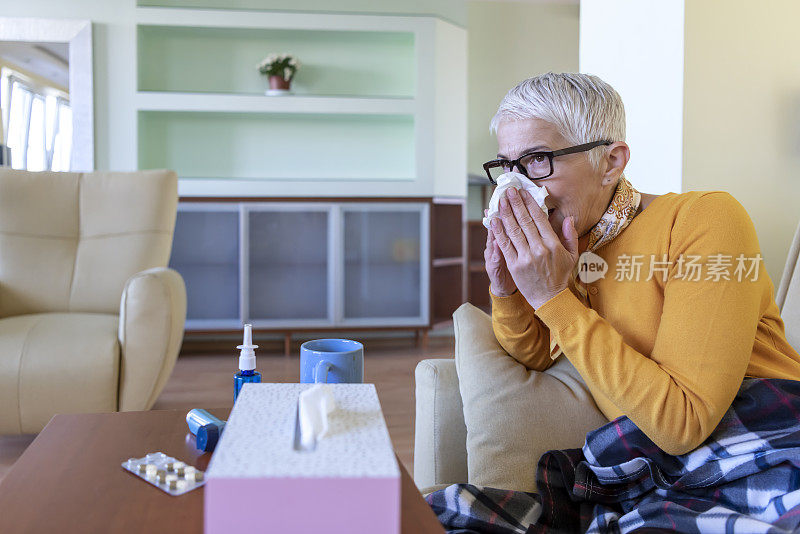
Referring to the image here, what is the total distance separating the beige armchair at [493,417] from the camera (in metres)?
1.12

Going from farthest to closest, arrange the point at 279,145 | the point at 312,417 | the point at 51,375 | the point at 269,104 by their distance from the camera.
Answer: the point at 279,145, the point at 269,104, the point at 51,375, the point at 312,417

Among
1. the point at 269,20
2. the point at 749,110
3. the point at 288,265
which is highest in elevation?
the point at 269,20

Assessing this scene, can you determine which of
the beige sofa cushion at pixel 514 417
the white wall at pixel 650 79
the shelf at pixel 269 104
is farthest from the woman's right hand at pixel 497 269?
the shelf at pixel 269 104

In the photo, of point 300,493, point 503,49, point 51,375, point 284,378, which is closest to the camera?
point 300,493

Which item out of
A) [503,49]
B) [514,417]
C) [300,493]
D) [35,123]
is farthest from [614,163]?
[503,49]

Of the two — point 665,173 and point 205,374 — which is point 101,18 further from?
point 665,173

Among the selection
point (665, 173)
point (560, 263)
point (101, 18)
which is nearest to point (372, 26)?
point (101, 18)

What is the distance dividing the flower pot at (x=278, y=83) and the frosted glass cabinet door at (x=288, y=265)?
0.77 metres

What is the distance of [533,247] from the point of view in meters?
1.02

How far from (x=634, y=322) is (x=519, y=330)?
22 cm

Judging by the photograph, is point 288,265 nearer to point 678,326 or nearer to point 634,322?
point 634,322

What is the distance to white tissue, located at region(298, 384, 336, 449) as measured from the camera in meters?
0.64

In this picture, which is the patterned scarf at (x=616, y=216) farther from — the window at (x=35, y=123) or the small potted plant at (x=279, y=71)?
the window at (x=35, y=123)

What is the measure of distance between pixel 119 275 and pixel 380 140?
2321 millimetres
